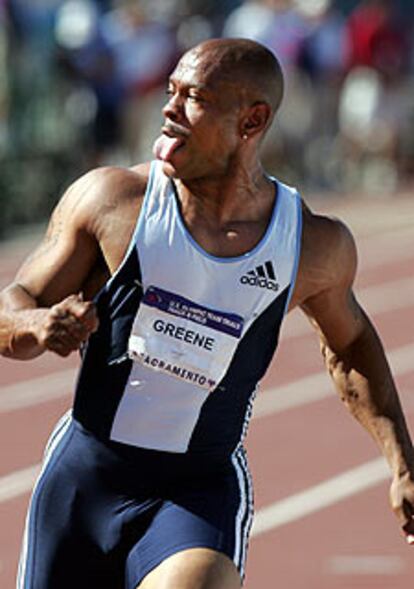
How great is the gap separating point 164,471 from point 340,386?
2.17ft

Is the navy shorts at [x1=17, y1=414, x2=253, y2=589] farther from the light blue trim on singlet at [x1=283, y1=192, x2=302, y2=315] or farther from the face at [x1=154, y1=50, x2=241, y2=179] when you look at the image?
the face at [x1=154, y1=50, x2=241, y2=179]

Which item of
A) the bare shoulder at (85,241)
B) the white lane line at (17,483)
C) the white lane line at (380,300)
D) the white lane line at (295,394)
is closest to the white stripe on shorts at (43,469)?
the bare shoulder at (85,241)

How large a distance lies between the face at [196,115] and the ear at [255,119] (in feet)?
0.09

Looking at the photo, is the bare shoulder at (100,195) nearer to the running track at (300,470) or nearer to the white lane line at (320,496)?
the running track at (300,470)

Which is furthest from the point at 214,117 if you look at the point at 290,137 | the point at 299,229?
the point at 290,137

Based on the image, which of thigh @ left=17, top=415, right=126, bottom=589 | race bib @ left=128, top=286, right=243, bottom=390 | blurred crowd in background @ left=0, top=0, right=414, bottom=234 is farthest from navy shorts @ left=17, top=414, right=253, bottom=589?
blurred crowd in background @ left=0, top=0, right=414, bottom=234

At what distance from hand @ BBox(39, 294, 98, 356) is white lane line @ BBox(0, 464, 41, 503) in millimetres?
4407

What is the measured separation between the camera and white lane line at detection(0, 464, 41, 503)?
27.7 feet

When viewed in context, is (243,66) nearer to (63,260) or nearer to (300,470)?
(63,260)

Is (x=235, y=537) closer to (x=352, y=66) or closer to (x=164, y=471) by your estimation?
(x=164, y=471)

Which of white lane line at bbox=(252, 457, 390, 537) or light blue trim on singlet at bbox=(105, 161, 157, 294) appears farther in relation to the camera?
white lane line at bbox=(252, 457, 390, 537)

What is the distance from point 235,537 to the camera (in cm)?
460

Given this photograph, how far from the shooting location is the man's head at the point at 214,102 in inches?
178

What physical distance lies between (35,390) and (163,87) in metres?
8.49
